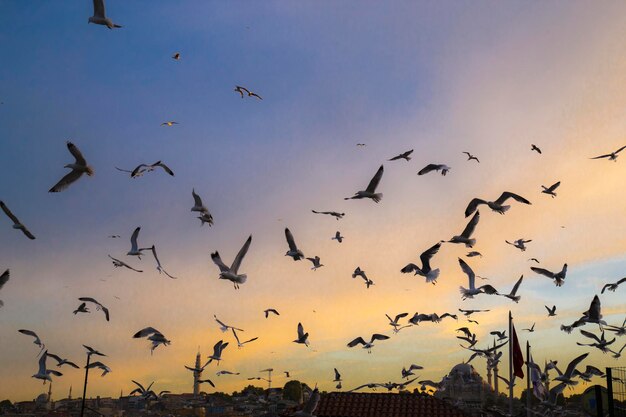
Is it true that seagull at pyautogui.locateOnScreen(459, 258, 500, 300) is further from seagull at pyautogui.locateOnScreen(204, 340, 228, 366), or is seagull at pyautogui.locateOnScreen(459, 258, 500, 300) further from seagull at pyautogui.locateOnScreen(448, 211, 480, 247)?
seagull at pyautogui.locateOnScreen(204, 340, 228, 366)

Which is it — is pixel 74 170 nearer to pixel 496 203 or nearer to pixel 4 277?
pixel 4 277

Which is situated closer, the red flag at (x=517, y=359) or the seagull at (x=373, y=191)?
the seagull at (x=373, y=191)

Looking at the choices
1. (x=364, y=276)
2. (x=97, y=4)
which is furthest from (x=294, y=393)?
(x=97, y=4)

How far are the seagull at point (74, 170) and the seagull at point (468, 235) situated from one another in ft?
34.1

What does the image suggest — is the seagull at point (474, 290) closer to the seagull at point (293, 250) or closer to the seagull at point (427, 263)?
the seagull at point (427, 263)

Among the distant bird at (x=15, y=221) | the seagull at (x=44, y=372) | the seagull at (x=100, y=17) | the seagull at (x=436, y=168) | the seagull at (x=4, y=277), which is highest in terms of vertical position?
the seagull at (x=100, y=17)

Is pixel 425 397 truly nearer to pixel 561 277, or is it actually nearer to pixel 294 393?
pixel 561 277

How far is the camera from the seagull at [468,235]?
61.1ft

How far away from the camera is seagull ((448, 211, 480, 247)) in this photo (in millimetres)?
18625

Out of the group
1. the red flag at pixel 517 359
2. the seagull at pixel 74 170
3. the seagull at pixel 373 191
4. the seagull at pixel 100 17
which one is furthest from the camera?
the red flag at pixel 517 359

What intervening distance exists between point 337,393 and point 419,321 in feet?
27.5

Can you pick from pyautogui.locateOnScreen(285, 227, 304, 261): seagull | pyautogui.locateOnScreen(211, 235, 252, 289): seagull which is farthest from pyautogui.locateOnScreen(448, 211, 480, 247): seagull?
pyautogui.locateOnScreen(211, 235, 252, 289): seagull

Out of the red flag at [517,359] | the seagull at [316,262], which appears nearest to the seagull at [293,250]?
the seagull at [316,262]

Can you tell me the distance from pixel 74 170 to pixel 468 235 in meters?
11.1
